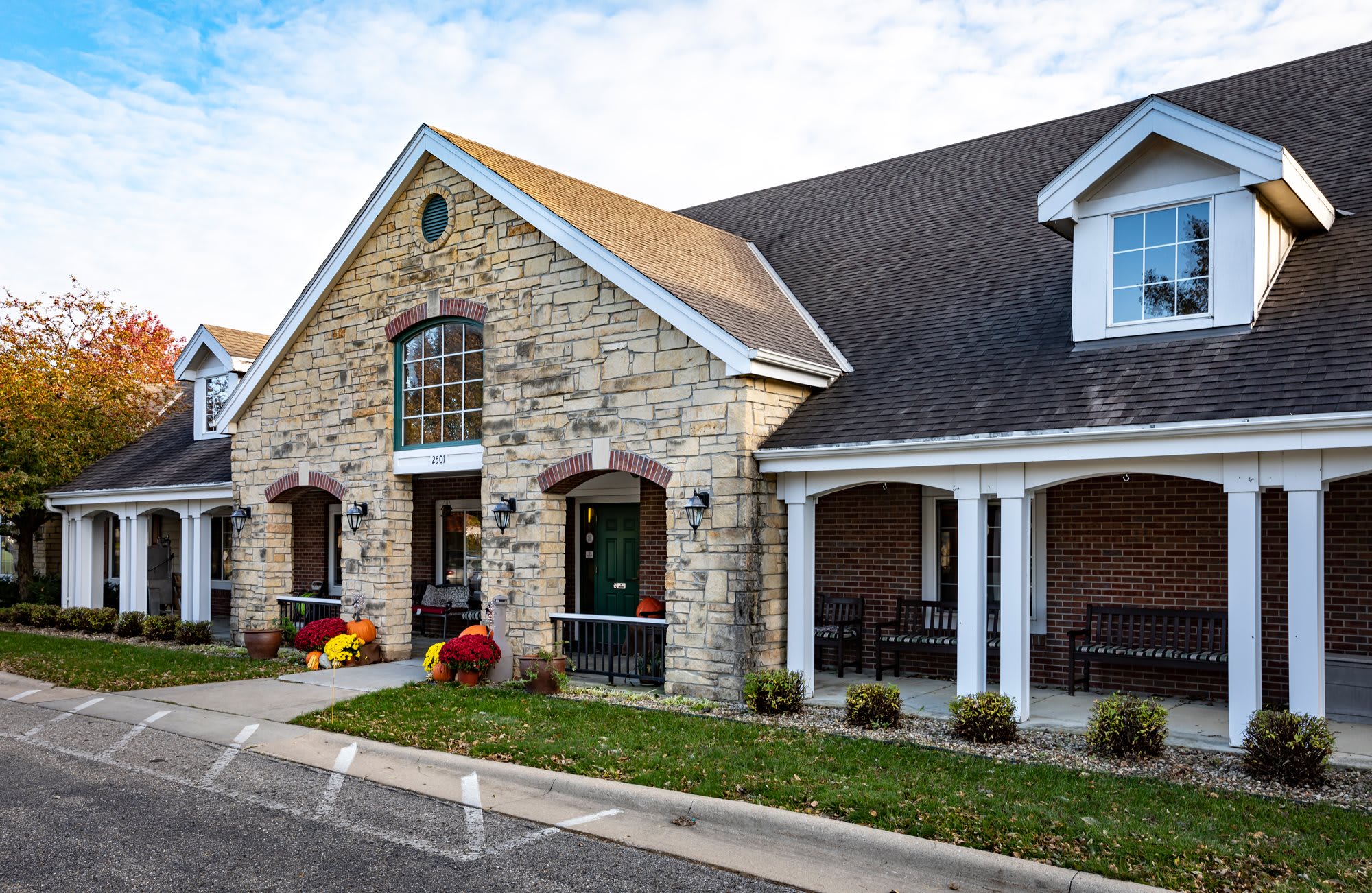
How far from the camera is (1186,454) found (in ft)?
28.7

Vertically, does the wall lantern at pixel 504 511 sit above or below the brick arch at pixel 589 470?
below

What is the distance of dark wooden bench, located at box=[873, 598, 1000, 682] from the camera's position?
12.0 m

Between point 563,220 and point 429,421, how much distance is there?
3812mm

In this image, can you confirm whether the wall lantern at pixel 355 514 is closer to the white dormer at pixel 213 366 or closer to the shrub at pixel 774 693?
the white dormer at pixel 213 366

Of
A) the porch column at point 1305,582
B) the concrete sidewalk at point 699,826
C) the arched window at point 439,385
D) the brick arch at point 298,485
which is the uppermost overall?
the arched window at point 439,385

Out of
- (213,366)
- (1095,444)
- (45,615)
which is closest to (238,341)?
(213,366)

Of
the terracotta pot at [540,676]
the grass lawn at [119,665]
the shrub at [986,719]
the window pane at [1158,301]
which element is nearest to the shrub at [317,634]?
the grass lawn at [119,665]

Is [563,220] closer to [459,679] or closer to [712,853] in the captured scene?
[459,679]

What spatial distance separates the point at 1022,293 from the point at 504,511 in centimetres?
684

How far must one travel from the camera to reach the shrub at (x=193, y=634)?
1739 centimetres

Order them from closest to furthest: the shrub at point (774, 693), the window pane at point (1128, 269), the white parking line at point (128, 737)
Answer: the white parking line at point (128, 737) < the shrub at point (774, 693) < the window pane at point (1128, 269)

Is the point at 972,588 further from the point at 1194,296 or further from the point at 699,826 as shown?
the point at 699,826

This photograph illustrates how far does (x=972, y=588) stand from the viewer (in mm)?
9922

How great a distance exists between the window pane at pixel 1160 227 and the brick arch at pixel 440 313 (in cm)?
803
